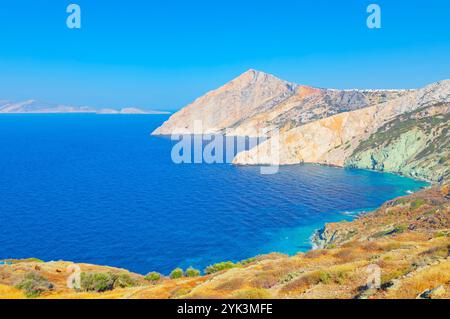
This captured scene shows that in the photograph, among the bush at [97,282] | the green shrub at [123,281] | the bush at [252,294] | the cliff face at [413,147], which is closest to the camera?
the bush at [252,294]

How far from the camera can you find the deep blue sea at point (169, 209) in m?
79.9

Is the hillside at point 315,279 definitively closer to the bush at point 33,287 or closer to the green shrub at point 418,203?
the bush at point 33,287

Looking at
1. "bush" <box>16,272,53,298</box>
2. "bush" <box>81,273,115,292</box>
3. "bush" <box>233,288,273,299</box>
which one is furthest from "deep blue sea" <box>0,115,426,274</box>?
"bush" <box>233,288,273,299</box>

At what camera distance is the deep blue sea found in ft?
262

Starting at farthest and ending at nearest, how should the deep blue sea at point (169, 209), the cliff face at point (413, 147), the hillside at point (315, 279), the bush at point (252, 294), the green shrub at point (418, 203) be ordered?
1. the cliff face at point (413, 147)
2. the green shrub at point (418, 203)
3. the deep blue sea at point (169, 209)
4. the bush at point (252, 294)
5. the hillside at point (315, 279)

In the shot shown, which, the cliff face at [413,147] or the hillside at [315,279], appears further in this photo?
the cliff face at [413,147]

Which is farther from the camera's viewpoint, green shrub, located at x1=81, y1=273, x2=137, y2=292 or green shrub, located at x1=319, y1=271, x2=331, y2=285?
green shrub, located at x1=81, y1=273, x2=137, y2=292

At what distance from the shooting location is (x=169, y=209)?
10962cm

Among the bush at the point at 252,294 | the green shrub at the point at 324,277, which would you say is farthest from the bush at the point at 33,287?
the green shrub at the point at 324,277

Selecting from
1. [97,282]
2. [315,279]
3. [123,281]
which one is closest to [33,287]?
[97,282]

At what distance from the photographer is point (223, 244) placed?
3292 inches

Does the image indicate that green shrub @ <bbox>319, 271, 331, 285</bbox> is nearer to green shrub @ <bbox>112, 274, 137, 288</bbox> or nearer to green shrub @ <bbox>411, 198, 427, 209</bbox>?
green shrub @ <bbox>112, 274, 137, 288</bbox>
